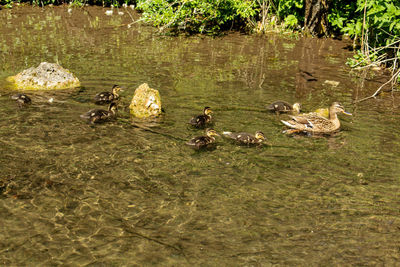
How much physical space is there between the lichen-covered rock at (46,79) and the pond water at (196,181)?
1.38ft

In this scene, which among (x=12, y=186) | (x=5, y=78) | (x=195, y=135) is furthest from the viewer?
(x=5, y=78)

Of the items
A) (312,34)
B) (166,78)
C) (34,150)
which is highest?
(312,34)

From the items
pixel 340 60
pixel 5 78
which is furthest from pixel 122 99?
pixel 340 60

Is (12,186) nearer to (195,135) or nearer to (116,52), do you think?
(195,135)

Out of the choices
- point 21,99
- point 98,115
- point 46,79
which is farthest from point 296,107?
point 46,79

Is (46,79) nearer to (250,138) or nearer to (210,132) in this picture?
(210,132)

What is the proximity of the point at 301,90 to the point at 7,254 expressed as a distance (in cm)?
932

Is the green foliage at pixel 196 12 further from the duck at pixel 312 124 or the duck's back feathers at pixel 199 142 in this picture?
the duck's back feathers at pixel 199 142

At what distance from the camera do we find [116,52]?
15.9 meters

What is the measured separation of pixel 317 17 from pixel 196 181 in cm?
1356

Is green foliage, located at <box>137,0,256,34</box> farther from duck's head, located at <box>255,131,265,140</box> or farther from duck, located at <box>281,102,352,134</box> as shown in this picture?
duck's head, located at <box>255,131,265,140</box>

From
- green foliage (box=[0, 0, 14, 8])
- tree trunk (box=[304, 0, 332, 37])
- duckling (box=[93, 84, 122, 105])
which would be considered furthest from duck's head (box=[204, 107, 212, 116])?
green foliage (box=[0, 0, 14, 8])

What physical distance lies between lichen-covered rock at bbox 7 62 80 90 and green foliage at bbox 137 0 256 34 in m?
6.89

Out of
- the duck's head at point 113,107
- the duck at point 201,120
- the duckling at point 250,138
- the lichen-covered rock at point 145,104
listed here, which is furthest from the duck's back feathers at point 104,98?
the duckling at point 250,138
